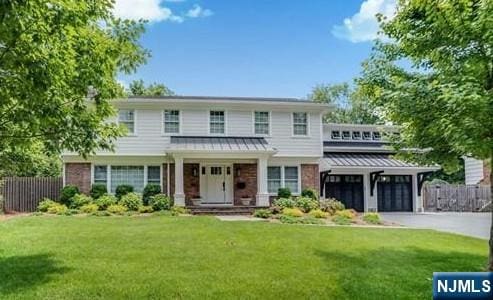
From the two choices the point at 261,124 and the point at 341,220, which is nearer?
the point at 341,220

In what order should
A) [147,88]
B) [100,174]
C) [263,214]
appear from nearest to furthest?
1. [263,214]
2. [100,174]
3. [147,88]

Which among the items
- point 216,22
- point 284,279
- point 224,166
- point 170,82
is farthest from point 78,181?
point 170,82

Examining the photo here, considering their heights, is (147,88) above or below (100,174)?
above

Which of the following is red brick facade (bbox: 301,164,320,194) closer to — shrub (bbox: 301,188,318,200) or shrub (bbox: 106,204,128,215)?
shrub (bbox: 301,188,318,200)

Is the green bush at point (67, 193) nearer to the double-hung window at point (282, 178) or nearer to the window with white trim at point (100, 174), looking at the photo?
the window with white trim at point (100, 174)

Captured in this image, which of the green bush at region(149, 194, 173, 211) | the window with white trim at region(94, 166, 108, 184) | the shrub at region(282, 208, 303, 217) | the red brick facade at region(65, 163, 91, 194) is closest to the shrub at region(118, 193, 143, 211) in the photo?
the green bush at region(149, 194, 173, 211)

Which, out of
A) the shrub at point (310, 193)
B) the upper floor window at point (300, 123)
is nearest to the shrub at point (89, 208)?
the shrub at point (310, 193)

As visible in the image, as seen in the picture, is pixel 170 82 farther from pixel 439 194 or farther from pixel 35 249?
pixel 35 249

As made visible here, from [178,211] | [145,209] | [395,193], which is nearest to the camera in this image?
[178,211]

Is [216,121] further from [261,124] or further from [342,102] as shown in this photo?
[342,102]

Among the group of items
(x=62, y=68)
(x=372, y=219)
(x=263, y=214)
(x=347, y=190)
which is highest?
(x=62, y=68)

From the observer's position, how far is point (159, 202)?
19531mm

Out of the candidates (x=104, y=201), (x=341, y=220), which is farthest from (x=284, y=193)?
(x=104, y=201)

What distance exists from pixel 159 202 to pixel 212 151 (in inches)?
127
